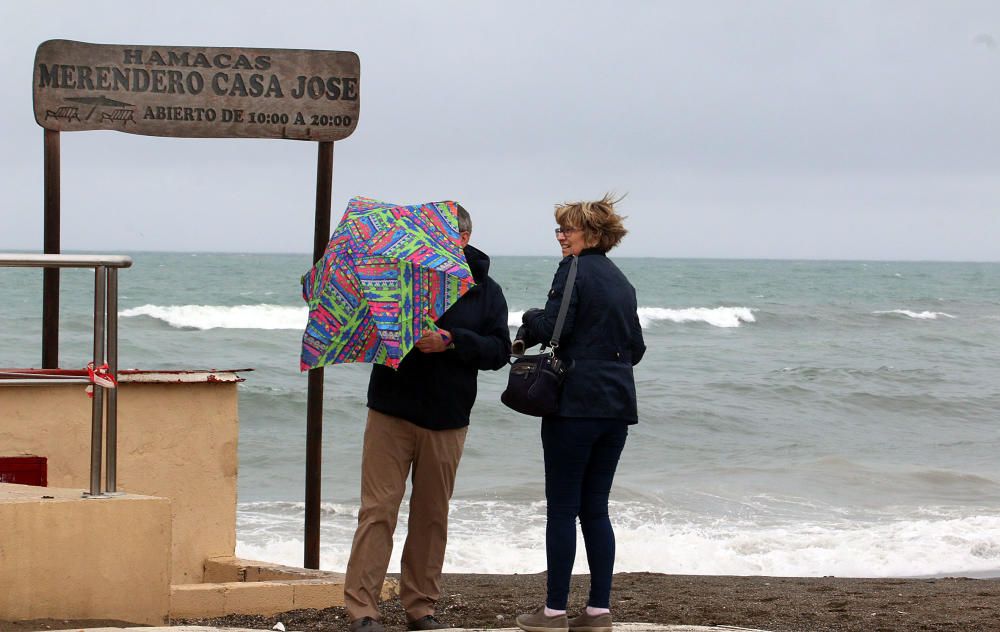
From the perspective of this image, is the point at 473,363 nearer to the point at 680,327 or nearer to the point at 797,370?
the point at 797,370

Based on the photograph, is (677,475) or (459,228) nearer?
(459,228)

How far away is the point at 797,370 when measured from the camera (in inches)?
955

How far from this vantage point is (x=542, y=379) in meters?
4.17

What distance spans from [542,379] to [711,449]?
37.7ft

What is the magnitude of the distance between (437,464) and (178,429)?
1600mm

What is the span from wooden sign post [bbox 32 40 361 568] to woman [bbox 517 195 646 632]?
1.77 meters

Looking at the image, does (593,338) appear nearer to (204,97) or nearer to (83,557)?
(83,557)

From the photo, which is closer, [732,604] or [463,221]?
[463,221]

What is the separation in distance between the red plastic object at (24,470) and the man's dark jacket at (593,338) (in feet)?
7.63

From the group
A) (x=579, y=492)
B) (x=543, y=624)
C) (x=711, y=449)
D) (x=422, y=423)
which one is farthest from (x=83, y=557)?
(x=711, y=449)

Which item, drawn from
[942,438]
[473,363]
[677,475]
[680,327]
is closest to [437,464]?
[473,363]

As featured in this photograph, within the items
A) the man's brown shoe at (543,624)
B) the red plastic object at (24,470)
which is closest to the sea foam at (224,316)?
the red plastic object at (24,470)

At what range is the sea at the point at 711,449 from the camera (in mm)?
9547

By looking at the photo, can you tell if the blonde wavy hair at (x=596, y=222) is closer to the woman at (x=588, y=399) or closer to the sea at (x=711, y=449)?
the woman at (x=588, y=399)
